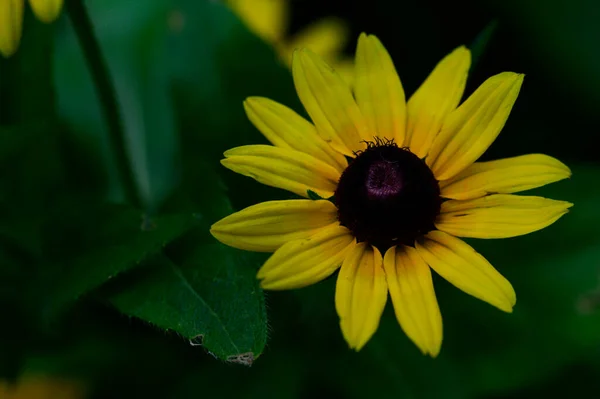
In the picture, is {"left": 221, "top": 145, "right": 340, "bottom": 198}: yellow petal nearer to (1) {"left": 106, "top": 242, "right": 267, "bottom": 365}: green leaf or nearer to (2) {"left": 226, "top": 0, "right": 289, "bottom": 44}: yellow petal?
(1) {"left": 106, "top": 242, "right": 267, "bottom": 365}: green leaf

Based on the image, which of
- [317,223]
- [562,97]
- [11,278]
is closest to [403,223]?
[317,223]

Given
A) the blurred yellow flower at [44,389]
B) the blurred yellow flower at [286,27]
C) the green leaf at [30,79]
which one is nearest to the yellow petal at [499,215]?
the green leaf at [30,79]

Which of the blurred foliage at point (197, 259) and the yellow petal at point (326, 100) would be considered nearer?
the yellow petal at point (326, 100)

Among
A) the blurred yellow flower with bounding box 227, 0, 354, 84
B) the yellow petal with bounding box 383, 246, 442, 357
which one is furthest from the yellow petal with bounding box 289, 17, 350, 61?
the yellow petal with bounding box 383, 246, 442, 357

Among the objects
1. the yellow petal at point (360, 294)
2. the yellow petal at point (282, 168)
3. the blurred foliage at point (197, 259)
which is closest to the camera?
the yellow petal at point (360, 294)

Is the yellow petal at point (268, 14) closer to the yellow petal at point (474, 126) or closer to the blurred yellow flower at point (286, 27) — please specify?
the blurred yellow flower at point (286, 27)

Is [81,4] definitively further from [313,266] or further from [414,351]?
[414,351]

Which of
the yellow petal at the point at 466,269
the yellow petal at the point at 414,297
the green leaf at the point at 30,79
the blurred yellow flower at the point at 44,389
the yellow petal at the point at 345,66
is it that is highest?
the yellow petal at the point at 466,269
